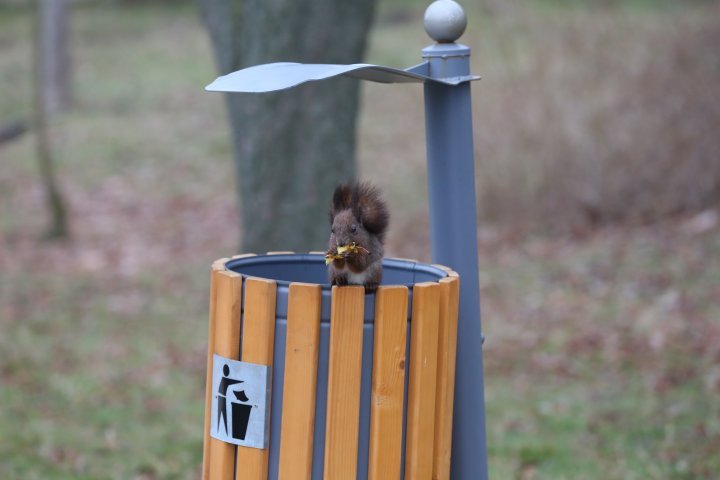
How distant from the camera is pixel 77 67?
62.5 ft

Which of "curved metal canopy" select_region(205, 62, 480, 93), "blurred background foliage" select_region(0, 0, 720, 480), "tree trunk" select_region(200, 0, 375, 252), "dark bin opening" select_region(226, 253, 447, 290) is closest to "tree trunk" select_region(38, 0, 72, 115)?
"blurred background foliage" select_region(0, 0, 720, 480)

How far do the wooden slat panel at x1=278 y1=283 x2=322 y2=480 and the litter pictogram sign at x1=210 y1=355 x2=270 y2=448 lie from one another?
6 centimetres

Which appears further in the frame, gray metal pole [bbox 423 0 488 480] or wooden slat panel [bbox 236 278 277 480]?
gray metal pole [bbox 423 0 488 480]

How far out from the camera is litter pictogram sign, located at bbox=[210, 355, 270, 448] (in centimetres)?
225

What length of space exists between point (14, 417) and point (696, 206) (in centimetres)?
554

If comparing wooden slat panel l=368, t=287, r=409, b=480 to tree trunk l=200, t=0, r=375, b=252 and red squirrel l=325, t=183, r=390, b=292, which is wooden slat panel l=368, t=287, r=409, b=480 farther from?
tree trunk l=200, t=0, r=375, b=252

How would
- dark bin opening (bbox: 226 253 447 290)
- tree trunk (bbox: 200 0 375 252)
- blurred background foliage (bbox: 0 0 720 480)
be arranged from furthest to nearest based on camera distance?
tree trunk (bbox: 200 0 375 252) < blurred background foliage (bbox: 0 0 720 480) < dark bin opening (bbox: 226 253 447 290)

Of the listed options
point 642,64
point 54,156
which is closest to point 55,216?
point 54,156

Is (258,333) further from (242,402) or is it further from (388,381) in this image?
(388,381)

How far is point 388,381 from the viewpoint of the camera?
87.5 inches

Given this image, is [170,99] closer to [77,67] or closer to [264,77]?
[77,67]

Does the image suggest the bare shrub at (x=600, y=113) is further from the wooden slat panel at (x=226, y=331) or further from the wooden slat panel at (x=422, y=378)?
the wooden slat panel at (x=226, y=331)

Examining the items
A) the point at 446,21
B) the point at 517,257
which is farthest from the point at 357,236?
the point at 517,257

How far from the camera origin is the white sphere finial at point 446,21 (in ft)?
8.16
